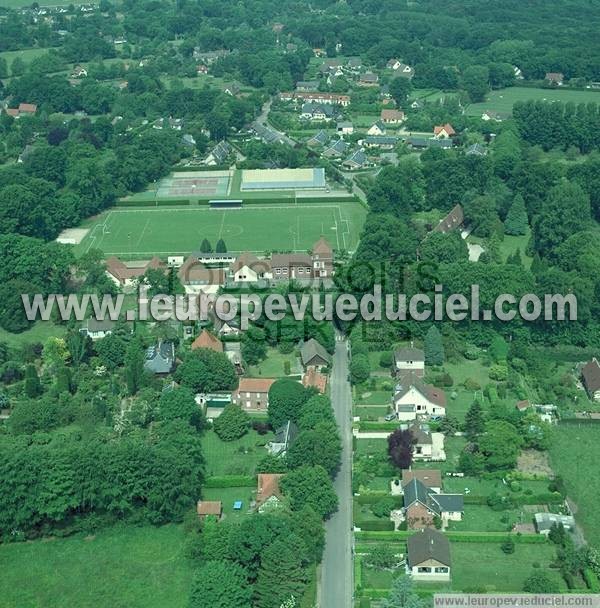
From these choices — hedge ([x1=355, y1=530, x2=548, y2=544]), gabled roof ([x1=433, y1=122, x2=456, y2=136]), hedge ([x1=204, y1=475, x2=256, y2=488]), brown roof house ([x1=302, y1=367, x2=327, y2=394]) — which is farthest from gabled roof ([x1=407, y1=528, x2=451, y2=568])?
gabled roof ([x1=433, y1=122, x2=456, y2=136])

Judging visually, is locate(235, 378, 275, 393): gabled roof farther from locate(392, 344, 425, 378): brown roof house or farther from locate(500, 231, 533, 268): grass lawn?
locate(500, 231, 533, 268): grass lawn

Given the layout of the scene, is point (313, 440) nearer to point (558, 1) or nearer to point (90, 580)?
point (90, 580)

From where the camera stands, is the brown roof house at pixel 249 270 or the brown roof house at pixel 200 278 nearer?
the brown roof house at pixel 200 278

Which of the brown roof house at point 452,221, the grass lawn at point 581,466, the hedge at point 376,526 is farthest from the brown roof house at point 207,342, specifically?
the brown roof house at point 452,221

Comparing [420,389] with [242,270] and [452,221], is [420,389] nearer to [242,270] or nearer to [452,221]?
[242,270]

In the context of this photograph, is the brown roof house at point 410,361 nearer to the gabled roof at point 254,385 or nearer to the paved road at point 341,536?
the paved road at point 341,536
